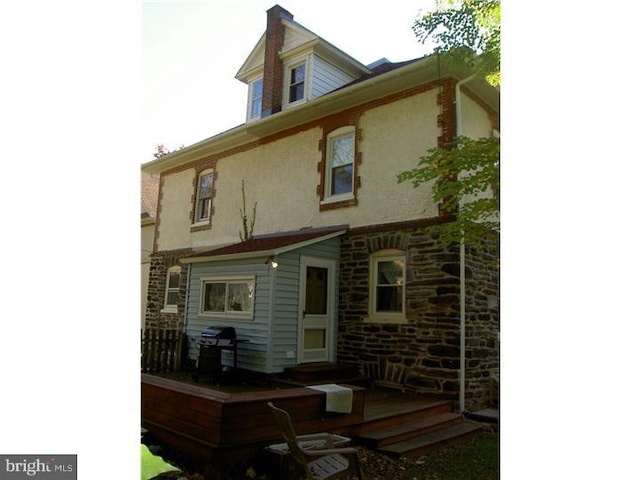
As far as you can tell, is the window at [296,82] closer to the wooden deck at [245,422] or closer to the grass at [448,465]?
the wooden deck at [245,422]

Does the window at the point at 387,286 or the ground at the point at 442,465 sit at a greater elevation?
the window at the point at 387,286

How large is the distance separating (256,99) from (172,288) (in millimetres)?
2974

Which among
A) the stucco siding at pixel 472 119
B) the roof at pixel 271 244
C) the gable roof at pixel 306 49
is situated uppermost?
the gable roof at pixel 306 49

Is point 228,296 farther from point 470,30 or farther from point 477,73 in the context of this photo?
point 470,30

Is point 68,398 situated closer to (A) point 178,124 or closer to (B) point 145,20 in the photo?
(A) point 178,124

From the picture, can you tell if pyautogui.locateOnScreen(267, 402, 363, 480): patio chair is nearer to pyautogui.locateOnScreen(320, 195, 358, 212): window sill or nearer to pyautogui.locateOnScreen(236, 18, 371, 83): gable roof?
pyautogui.locateOnScreen(320, 195, 358, 212): window sill

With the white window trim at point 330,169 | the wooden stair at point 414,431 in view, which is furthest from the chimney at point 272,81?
the wooden stair at point 414,431

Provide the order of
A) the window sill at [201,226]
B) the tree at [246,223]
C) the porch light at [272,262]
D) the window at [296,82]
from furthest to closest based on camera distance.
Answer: the window at [296,82] → the window sill at [201,226] → the tree at [246,223] → the porch light at [272,262]

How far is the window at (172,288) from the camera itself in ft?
20.7

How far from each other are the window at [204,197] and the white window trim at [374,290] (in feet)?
7.10

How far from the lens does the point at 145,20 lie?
71.5 inches

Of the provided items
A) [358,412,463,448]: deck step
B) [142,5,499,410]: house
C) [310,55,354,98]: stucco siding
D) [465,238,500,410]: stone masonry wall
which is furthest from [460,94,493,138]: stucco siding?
[310,55,354,98]: stucco siding

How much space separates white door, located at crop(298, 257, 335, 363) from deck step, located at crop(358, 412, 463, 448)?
1.62 metres
